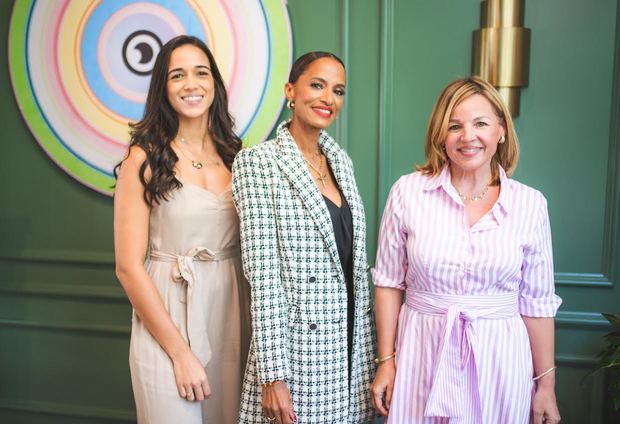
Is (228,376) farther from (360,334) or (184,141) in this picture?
(184,141)

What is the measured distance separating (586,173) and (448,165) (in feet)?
2.67

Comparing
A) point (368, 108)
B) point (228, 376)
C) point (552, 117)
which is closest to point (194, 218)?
point (228, 376)

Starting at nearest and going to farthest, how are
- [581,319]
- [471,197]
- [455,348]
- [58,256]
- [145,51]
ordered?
[455,348] < [471,197] < [581,319] < [145,51] < [58,256]

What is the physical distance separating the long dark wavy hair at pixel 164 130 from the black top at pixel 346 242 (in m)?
0.42

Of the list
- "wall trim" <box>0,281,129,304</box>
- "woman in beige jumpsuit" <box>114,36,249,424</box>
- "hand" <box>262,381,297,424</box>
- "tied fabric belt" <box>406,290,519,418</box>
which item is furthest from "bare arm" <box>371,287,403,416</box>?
"wall trim" <box>0,281,129,304</box>

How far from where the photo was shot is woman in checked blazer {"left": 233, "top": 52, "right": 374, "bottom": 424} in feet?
4.83

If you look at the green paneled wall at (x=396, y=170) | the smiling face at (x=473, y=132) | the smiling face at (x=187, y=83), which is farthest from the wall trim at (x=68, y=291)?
the smiling face at (x=473, y=132)

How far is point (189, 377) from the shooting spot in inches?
61.7

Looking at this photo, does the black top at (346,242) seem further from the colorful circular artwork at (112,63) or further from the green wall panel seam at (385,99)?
the colorful circular artwork at (112,63)

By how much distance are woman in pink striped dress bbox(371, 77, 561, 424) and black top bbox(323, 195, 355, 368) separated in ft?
0.29

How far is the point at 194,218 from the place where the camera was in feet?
5.34

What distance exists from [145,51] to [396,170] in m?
1.17

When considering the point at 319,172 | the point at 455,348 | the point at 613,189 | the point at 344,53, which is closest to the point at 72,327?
the point at 319,172

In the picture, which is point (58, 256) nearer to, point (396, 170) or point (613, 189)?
point (396, 170)
